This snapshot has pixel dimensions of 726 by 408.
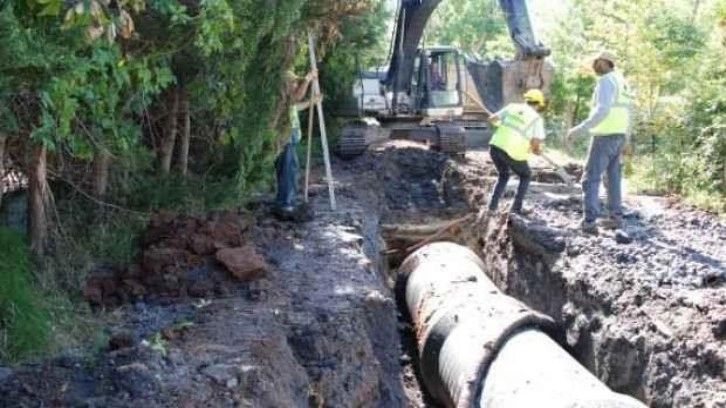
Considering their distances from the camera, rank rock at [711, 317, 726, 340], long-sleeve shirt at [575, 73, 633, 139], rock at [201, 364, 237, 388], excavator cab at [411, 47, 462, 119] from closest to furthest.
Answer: rock at [201, 364, 237, 388]
rock at [711, 317, 726, 340]
long-sleeve shirt at [575, 73, 633, 139]
excavator cab at [411, 47, 462, 119]

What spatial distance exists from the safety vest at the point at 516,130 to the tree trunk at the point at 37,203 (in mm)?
5649

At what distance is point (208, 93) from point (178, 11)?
2101 millimetres

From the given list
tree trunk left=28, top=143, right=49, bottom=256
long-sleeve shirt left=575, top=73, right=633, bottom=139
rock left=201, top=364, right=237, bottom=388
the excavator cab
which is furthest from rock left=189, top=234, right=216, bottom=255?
the excavator cab

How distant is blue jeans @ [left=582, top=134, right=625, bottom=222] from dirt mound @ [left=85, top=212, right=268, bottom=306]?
12.8 feet

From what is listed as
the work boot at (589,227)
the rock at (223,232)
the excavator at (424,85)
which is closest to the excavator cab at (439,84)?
the excavator at (424,85)

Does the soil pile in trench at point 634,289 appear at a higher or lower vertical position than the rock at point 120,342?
lower

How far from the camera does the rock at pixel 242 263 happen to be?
6.58 metres

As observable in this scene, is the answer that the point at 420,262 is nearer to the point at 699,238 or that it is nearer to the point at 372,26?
the point at 699,238

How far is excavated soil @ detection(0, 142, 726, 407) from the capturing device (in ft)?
15.4

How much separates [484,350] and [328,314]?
1.21m

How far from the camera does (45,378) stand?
14.7ft

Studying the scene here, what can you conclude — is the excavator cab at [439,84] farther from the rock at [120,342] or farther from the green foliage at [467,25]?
the green foliage at [467,25]

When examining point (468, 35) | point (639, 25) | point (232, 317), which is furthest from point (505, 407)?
point (468, 35)

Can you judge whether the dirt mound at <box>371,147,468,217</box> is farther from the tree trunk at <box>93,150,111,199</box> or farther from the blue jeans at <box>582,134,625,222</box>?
the tree trunk at <box>93,150,111,199</box>
